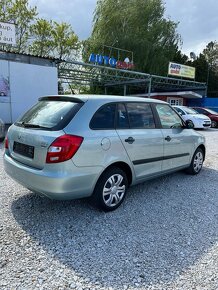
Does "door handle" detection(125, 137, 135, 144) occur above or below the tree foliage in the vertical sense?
below

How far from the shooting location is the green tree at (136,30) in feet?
83.2

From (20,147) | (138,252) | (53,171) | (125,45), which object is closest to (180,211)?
(138,252)

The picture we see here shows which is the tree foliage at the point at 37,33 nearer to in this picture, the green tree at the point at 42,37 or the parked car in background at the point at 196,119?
the green tree at the point at 42,37

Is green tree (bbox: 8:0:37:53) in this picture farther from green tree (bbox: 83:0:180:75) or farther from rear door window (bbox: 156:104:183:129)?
rear door window (bbox: 156:104:183:129)

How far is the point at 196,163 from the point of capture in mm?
5480

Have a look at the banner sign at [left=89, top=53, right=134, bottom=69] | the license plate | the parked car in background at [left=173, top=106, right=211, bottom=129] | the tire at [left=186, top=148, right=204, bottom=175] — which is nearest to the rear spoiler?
the license plate

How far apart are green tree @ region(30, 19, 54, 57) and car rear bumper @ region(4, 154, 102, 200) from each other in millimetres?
A: 28452

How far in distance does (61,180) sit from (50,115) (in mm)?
941

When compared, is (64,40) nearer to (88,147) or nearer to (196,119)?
(196,119)

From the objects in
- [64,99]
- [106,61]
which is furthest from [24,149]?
[106,61]

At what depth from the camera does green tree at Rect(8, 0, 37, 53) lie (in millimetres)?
26203

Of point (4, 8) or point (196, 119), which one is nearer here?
point (196, 119)

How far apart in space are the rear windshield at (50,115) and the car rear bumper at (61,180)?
0.55 m

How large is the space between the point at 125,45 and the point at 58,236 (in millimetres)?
25045
